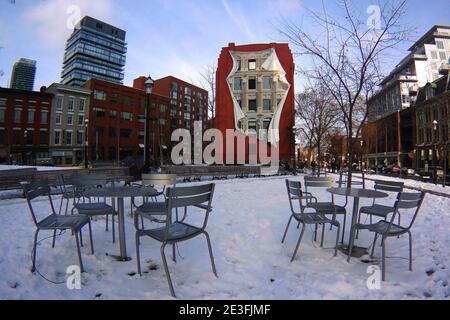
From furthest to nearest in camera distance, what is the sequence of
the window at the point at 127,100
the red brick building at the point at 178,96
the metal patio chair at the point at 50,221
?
the red brick building at the point at 178,96
the window at the point at 127,100
the metal patio chair at the point at 50,221

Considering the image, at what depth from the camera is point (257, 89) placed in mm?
35656

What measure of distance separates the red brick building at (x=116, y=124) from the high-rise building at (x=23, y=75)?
61.6 ft

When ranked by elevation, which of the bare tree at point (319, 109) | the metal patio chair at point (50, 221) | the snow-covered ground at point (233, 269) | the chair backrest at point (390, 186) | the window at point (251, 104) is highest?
the window at point (251, 104)

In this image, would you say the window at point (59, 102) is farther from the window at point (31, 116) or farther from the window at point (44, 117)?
the window at point (31, 116)

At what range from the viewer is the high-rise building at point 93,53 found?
76.9 m

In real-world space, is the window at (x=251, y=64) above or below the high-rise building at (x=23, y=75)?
below

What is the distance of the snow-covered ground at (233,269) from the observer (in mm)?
2520

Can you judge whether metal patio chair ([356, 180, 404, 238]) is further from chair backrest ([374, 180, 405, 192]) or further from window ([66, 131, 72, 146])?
window ([66, 131, 72, 146])

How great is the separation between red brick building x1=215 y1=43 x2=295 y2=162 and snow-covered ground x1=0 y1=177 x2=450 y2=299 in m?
30.6

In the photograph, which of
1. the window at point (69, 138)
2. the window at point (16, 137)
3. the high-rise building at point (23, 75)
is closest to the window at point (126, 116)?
the window at point (69, 138)

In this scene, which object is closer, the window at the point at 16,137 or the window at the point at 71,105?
the window at the point at 16,137

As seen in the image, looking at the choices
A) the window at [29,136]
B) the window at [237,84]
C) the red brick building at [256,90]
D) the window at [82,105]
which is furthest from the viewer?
the window at [82,105]
